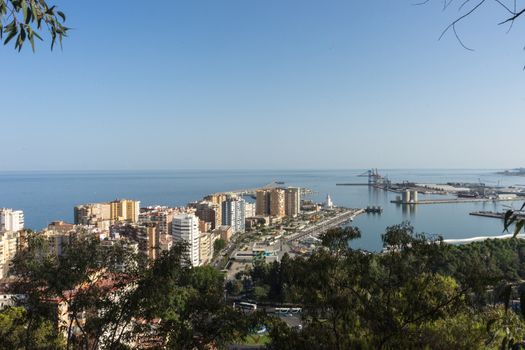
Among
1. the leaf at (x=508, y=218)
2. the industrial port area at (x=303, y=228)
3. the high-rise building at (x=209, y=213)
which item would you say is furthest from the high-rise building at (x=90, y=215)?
the leaf at (x=508, y=218)

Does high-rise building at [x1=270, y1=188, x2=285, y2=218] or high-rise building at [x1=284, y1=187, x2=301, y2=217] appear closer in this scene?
high-rise building at [x1=270, y1=188, x2=285, y2=218]

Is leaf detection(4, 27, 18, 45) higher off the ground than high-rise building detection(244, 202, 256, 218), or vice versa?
leaf detection(4, 27, 18, 45)

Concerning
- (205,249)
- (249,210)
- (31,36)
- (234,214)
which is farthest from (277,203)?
(31,36)

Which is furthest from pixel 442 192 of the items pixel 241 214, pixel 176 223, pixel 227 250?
pixel 176 223

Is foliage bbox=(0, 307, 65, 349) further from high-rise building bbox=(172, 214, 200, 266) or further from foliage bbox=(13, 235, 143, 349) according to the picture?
high-rise building bbox=(172, 214, 200, 266)

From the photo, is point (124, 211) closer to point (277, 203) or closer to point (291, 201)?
point (277, 203)

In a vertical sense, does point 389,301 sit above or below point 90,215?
above

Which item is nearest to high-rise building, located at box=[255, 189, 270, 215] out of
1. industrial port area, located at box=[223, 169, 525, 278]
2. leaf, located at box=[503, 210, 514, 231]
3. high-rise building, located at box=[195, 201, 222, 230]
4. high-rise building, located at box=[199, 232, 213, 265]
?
industrial port area, located at box=[223, 169, 525, 278]
